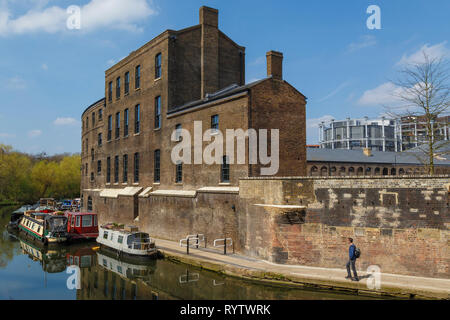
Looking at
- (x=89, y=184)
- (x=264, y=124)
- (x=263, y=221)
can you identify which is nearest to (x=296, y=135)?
(x=264, y=124)

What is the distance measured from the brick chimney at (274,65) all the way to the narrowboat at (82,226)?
16586 mm

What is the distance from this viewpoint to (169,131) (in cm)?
2509

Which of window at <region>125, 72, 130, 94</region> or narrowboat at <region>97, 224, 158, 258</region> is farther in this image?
window at <region>125, 72, 130, 94</region>

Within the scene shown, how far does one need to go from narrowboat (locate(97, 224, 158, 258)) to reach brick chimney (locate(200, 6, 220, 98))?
37.3 ft

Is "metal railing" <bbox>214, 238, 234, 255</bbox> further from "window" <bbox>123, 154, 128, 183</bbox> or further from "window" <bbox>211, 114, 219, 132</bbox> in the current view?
"window" <bbox>123, 154, 128, 183</bbox>

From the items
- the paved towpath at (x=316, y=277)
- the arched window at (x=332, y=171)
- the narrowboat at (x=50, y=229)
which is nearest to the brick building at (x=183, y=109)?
the paved towpath at (x=316, y=277)

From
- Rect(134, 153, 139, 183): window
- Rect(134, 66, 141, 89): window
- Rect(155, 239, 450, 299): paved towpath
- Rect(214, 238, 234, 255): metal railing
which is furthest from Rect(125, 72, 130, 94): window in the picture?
Rect(155, 239, 450, 299): paved towpath

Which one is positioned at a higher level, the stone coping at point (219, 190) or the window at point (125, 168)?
the window at point (125, 168)

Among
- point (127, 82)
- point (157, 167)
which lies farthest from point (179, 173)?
point (127, 82)

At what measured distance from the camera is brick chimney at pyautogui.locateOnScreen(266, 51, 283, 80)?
20844 millimetres

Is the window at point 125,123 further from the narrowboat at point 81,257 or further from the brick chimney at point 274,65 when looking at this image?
the brick chimney at point 274,65

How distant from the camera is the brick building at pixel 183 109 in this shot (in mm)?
19953

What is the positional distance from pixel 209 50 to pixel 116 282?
1795 cm

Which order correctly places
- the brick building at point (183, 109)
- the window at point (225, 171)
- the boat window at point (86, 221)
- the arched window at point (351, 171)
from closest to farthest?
the brick building at point (183, 109), the window at point (225, 171), the boat window at point (86, 221), the arched window at point (351, 171)
